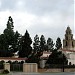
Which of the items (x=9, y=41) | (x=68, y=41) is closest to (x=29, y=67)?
(x=9, y=41)

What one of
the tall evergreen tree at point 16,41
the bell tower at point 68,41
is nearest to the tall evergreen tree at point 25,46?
the tall evergreen tree at point 16,41

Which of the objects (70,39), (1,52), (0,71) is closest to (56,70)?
(0,71)

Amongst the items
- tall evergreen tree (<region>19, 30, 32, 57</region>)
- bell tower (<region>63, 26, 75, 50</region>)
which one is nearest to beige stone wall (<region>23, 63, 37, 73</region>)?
tall evergreen tree (<region>19, 30, 32, 57</region>)

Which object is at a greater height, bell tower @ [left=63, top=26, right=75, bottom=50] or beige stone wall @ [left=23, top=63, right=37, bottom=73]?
bell tower @ [left=63, top=26, right=75, bottom=50]

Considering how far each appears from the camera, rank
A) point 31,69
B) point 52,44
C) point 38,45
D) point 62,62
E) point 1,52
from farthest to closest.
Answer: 1. point 52,44
2. point 38,45
3. point 1,52
4. point 62,62
5. point 31,69

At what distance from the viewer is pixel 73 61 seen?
88.7 m

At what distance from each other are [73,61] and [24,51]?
16.4m

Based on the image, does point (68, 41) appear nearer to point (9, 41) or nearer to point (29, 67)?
point (9, 41)

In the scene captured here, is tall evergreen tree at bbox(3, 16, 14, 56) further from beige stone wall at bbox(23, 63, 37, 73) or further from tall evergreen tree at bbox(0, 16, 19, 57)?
beige stone wall at bbox(23, 63, 37, 73)

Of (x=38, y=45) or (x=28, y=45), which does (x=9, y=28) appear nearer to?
(x=28, y=45)

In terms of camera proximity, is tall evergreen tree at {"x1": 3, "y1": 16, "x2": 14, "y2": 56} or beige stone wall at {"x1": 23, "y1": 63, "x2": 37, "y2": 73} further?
tall evergreen tree at {"x1": 3, "y1": 16, "x2": 14, "y2": 56}

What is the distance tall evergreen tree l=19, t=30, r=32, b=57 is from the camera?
8625cm

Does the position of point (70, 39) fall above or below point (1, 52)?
above

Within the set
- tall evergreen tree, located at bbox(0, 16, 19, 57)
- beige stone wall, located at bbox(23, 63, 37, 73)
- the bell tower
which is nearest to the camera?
beige stone wall, located at bbox(23, 63, 37, 73)
